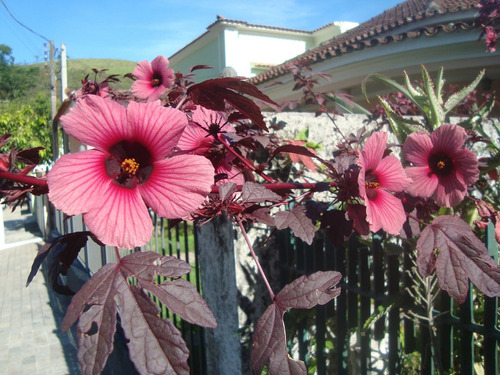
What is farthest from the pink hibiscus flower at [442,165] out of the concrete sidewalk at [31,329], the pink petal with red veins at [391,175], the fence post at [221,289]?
the concrete sidewalk at [31,329]

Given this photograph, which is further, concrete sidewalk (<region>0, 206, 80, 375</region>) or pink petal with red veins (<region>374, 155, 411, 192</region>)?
concrete sidewalk (<region>0, 206, 80, 375</region>)

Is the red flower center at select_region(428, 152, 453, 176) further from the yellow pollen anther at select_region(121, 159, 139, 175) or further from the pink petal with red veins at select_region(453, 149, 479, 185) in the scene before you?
the yellow pollen anther at select_region(121, 159, 139, 175)

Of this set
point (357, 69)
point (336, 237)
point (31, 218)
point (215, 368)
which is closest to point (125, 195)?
point (336, 237)

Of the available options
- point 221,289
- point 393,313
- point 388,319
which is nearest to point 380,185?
point 393,313

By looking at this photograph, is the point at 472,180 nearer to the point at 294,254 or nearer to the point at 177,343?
the point at 177,343

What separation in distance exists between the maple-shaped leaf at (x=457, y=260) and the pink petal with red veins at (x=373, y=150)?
0.24 m

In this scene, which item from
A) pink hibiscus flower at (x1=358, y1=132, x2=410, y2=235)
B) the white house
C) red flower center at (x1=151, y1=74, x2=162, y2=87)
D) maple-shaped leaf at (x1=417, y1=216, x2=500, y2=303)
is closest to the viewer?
pink hibiscus flower at (x1=358, y1=132, x2=410, y2=235)

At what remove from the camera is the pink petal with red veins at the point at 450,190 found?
0.93 metres

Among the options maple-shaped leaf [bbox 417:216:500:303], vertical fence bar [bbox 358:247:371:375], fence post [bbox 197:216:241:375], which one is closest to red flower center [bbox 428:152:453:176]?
maple-shaped leaf [bbox 417:216:500:303]

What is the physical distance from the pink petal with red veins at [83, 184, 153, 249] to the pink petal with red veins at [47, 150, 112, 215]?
0.01 meters

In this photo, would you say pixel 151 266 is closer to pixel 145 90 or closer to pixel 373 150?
pixel 373 150

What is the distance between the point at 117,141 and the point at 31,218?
1663cm

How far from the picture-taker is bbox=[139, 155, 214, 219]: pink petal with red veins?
1.77ft

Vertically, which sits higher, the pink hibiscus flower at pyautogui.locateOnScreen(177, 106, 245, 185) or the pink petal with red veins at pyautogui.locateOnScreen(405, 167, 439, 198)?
the pink hibiscus flower at pyautogui.locateOnScreen(177, 106, 245, 185)
